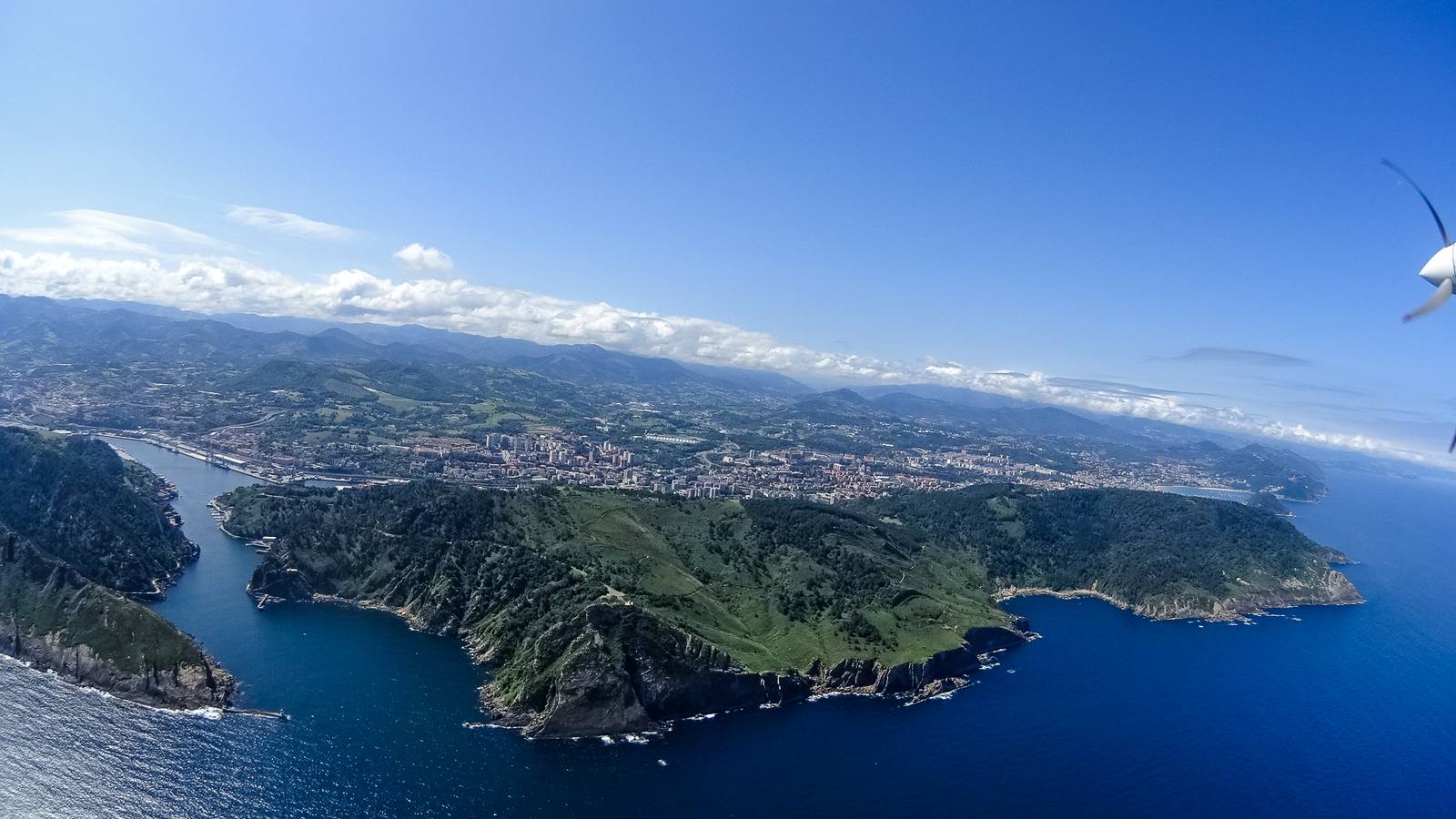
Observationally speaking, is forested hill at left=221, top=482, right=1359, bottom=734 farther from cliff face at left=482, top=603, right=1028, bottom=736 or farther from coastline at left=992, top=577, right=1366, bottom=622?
coastline at left=992, top=577, right=1366, bottom=622

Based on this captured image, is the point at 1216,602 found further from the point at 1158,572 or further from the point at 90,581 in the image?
the point at 90,581

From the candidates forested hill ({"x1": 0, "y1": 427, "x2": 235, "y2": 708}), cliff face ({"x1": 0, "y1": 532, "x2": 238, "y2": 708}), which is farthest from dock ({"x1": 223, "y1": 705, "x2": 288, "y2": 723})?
forested hill ({"x1": 0, "y1": 427, "x2": 235, "y2": 708})

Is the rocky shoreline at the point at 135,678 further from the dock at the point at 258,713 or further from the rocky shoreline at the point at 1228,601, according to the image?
the rocky shoreline at the point at 1228,601

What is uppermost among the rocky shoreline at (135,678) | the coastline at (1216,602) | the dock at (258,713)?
the coastline at (1216,602)

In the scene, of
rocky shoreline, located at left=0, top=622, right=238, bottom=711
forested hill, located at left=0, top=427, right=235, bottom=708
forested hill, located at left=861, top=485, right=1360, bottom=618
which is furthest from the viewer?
forested hill, located at left=861, top=485, right=1360, bottom=618

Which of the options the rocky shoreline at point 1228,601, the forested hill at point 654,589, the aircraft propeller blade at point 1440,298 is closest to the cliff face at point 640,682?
the forested hill at point 654,589

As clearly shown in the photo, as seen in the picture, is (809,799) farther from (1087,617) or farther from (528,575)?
(1087,617)

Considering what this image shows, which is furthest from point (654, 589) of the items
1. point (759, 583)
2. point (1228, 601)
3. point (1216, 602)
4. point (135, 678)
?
point (1228, 601)
